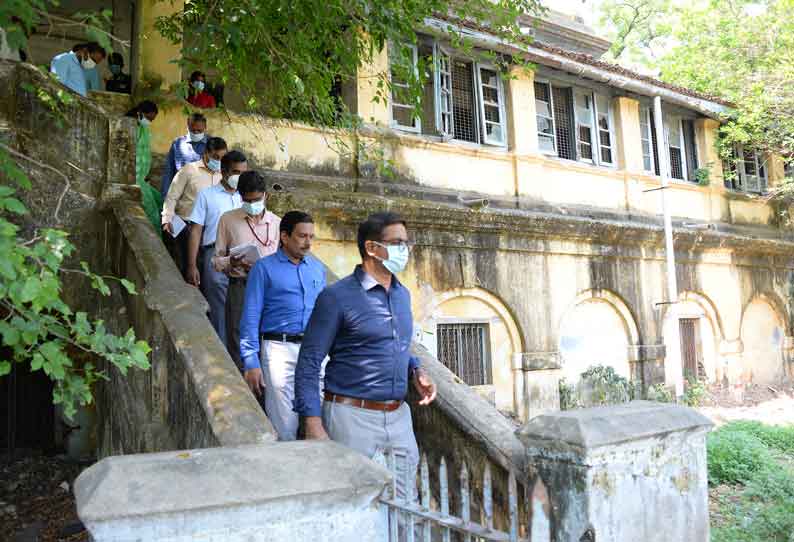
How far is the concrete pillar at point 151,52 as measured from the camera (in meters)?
8.43

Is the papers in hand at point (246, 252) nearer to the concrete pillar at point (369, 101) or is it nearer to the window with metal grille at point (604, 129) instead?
the concrete pillar at point (369, 101)

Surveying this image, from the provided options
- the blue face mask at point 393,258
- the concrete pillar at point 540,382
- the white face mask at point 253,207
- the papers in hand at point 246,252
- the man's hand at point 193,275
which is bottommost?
the concrete pillar at point 540,382

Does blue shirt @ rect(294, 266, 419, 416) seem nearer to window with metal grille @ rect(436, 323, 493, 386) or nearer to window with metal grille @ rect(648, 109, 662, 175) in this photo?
window with metal grille @ rect(436, 323, 493, 386)

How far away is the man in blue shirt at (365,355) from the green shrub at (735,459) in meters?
5.63

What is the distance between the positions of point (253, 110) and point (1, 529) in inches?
219

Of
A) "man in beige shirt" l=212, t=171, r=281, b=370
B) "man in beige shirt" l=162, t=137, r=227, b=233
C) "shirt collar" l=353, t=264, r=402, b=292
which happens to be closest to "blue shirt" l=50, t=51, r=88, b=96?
"man in beige shirt" l=162, t=137, r=227, b=233

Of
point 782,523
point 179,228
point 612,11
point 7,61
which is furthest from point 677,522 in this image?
point 612,11

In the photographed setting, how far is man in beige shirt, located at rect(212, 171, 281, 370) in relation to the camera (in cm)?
477

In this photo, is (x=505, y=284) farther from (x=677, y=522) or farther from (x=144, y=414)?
(x=677, y=522)

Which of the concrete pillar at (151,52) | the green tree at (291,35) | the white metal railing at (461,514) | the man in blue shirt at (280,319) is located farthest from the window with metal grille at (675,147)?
the white metal railing at (461,514)

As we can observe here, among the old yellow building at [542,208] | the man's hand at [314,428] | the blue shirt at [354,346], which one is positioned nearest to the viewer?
the man's hand at [314,428]

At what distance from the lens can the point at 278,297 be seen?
13.3 feet

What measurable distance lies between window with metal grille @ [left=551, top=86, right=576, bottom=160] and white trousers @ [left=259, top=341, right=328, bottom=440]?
9.46 metres

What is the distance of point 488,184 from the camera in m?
11.1
